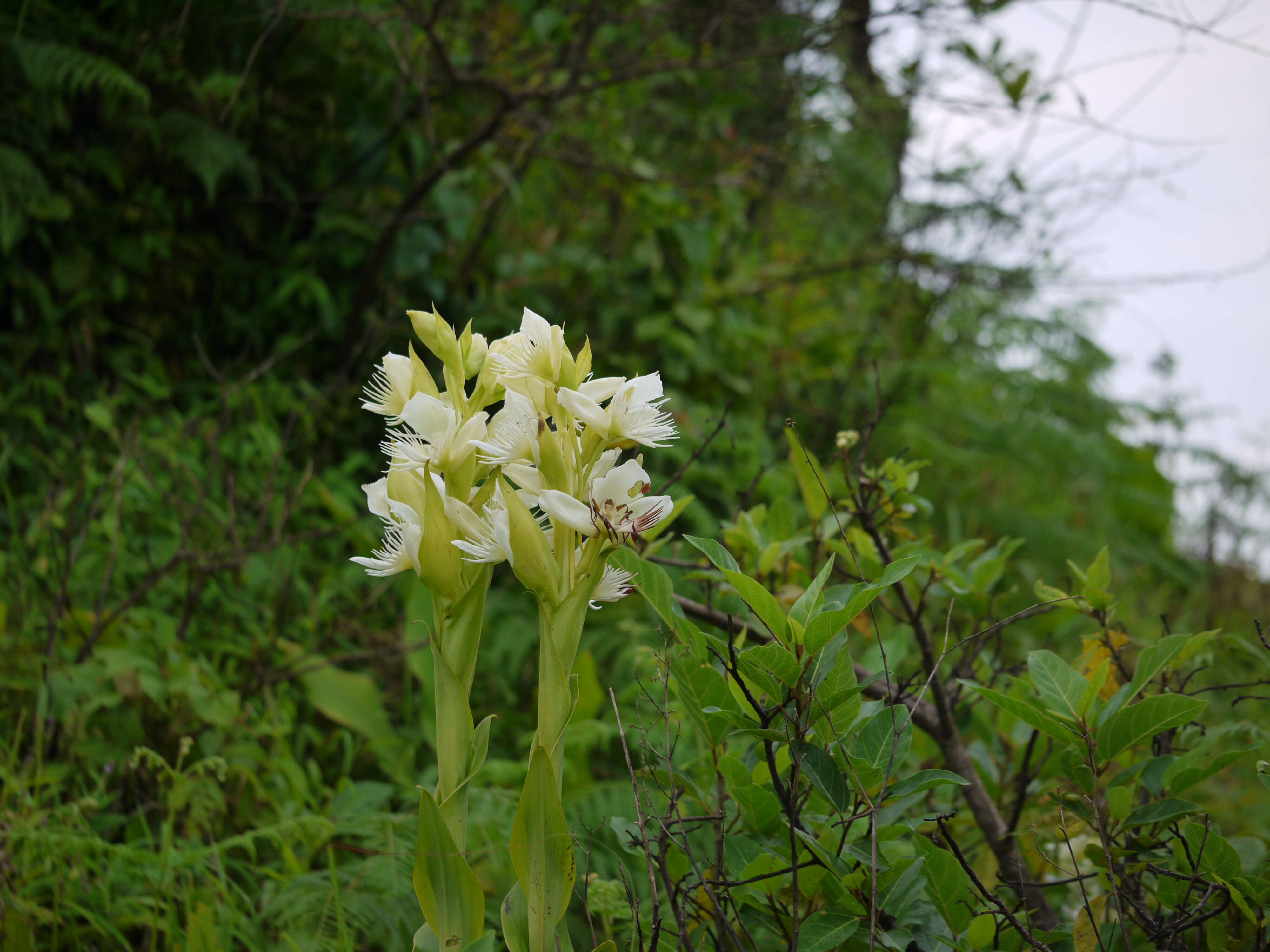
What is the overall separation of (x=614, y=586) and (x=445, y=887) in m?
0.32

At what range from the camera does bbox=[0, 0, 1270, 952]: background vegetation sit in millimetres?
1517

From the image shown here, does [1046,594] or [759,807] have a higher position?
[1046,594]

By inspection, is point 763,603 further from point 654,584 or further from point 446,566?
point 446,566

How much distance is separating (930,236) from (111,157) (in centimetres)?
348

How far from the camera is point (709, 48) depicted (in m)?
3.31

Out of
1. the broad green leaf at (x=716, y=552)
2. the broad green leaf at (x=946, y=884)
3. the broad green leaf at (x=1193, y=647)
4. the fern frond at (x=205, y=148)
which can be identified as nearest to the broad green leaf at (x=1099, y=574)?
the broad green leaf at (x=1193, y=647)

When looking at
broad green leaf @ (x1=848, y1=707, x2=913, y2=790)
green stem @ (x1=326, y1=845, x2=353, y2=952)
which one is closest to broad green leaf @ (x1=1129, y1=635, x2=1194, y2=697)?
broad green leaf @ (x1=848, y1=707, x2=913, y2=790)

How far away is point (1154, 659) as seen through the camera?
84 cm

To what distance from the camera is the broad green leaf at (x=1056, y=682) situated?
85cm

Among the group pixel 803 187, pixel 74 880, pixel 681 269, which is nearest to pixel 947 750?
pixel 74 880

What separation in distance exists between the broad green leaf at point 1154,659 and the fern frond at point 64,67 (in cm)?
286

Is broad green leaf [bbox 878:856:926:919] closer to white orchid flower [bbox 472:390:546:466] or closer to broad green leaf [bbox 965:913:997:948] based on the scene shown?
broad green leaf [bbox 965:913:997:948]

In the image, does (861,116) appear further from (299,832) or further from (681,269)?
(299,832)

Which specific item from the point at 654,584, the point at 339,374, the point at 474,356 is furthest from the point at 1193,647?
the point at 339,374
